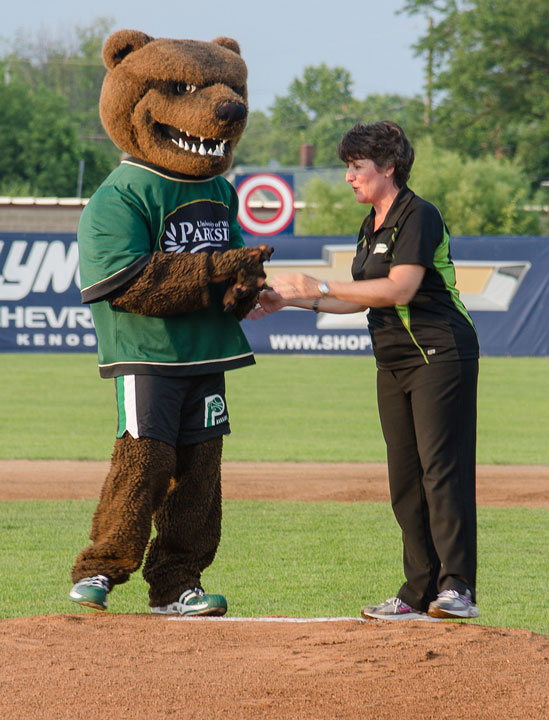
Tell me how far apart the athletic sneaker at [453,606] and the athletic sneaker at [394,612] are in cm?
23

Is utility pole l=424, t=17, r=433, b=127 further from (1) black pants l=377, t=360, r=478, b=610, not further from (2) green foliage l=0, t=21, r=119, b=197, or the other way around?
(1) black pants l=377, t=360, r=478, b=610

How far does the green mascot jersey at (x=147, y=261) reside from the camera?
411 centimetres

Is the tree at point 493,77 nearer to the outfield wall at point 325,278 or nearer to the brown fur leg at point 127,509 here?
the outfield wall at point 325,278

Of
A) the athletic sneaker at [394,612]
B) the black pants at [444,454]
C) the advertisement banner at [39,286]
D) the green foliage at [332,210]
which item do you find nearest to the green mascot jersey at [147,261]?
the black pants at [444,454]

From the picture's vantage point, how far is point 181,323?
168 inches

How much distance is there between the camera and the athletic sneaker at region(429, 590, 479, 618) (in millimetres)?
3955

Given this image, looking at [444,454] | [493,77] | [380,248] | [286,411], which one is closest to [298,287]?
[380,248]

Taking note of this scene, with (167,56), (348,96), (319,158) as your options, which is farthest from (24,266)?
(348,96)

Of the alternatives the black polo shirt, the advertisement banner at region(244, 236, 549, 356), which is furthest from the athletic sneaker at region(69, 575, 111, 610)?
the advertisement banner at region(244, 236, 549, 356)

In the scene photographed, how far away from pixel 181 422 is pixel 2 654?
1235 mm

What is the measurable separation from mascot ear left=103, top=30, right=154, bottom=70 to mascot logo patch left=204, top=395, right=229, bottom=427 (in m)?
1.57

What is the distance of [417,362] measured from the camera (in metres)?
4.08

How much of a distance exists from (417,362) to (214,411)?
36.3 inches

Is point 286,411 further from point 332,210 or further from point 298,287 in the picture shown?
point 332,210
